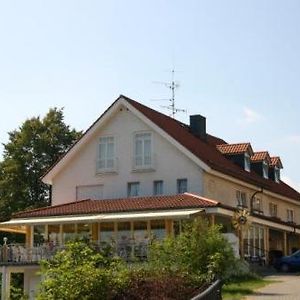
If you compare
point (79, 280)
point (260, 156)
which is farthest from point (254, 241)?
point (79, 280)

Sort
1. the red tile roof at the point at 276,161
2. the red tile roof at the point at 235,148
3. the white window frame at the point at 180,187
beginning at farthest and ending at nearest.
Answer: the red tile roof at the point at 276,161, the red tile roof at the point at 235,148, the white window frame at the point at 180,187

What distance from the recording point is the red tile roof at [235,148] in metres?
48.1

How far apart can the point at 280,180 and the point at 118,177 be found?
1829cm

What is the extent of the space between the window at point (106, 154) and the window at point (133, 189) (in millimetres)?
1558

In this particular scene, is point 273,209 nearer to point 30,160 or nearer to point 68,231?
point 68,231

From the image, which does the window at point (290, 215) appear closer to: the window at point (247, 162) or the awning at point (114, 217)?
the window at point (247, 162)

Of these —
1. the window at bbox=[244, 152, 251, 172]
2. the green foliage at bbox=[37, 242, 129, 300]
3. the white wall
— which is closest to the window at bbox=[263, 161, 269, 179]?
the window at bbox=[244, 152, 251, 172]

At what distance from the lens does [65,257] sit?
18250 millimetres

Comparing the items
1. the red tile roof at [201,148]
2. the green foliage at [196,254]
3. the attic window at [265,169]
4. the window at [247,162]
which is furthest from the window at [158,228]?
the attic window at [265,169]

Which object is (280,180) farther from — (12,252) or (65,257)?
(65,257)

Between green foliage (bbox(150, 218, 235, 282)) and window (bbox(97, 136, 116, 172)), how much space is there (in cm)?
2058

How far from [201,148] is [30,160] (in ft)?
67.8

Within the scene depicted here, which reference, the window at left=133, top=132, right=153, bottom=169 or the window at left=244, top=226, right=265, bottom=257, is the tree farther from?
the window at left=244, top=226, right=265, bottom=257

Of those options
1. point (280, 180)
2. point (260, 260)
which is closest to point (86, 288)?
point (260, 260)
